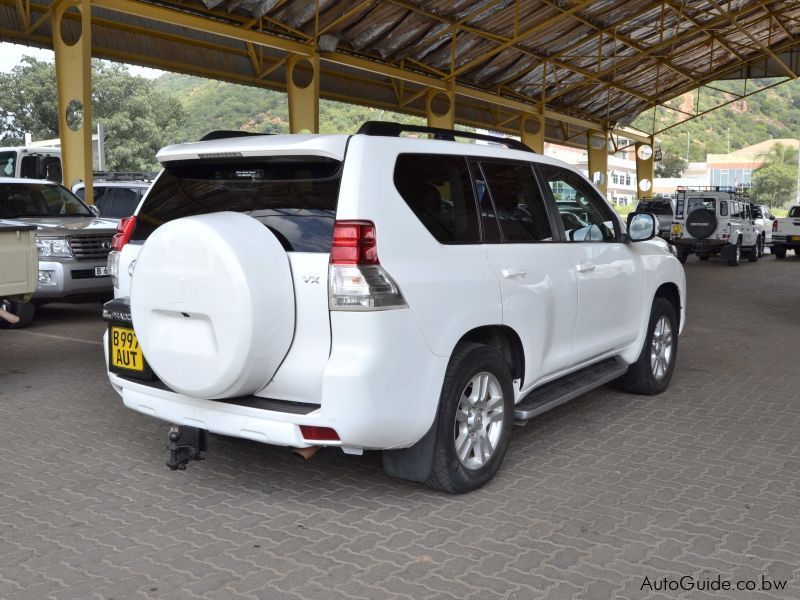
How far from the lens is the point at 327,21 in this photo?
60.8 ft

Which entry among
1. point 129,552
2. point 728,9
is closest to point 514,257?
point 129,552

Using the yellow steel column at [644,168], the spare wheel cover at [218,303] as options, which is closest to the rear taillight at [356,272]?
the spare wheel cover at [218,303]

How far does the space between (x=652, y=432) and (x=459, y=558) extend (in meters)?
2.43

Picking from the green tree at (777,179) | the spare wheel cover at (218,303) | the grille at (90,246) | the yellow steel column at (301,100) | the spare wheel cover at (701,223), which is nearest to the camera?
the spare wheel cover at (218,303)

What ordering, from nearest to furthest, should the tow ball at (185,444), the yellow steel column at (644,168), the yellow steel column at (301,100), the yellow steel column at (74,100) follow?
the tow ball at (185,444), the yellow steel column at (74,100), the yellow steel column at (301,100), the yellow steel column at (644,168)

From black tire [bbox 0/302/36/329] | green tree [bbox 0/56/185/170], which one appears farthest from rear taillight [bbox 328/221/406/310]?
green tree [bbox 0/56/185/170]

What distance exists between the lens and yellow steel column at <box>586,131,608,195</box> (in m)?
37.1

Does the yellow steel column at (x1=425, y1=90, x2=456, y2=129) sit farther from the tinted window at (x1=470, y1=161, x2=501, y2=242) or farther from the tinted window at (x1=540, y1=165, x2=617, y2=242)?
the tinted window at (x1=470, y1=161, x2=501, y2=242)

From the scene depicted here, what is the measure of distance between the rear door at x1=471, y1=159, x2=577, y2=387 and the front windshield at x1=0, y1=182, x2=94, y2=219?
785cm

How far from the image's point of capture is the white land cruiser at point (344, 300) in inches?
141

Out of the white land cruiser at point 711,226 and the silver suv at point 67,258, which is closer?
the silver suv at point 67,258

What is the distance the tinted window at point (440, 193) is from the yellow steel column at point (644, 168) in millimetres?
38059

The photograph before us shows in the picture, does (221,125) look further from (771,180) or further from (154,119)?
(771,180)

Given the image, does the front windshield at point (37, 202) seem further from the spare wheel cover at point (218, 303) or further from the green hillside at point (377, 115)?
the green hillside at point (377, 115)
